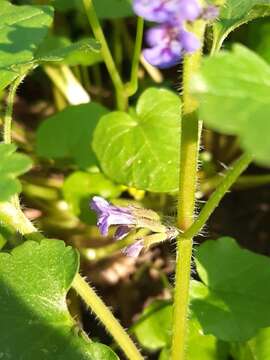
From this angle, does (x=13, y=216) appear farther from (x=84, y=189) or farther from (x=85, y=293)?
(x=84, y=189)

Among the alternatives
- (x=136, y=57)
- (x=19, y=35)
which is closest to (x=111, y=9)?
(x=136, y=57)

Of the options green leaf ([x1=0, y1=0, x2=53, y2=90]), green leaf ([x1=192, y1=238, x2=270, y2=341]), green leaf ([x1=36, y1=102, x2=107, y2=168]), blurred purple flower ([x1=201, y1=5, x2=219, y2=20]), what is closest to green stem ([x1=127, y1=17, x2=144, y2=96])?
green leaf ([x1=36, y1=102, x2=107, y2=168])

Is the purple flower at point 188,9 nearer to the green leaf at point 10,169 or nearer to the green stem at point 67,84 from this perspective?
the green leaf at point 10,169

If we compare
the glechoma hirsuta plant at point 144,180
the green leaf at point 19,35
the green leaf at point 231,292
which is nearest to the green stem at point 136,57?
the glechoma hirsuta plant at point 144,180

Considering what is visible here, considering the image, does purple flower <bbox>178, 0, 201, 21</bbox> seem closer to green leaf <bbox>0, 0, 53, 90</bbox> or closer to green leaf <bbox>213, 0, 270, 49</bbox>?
green leaf <bbox>213, 0, 270, 49</bbox>

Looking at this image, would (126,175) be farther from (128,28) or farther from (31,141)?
(128,28)

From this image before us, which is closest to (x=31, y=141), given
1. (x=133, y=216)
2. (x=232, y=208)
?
(x=232, y=208)
